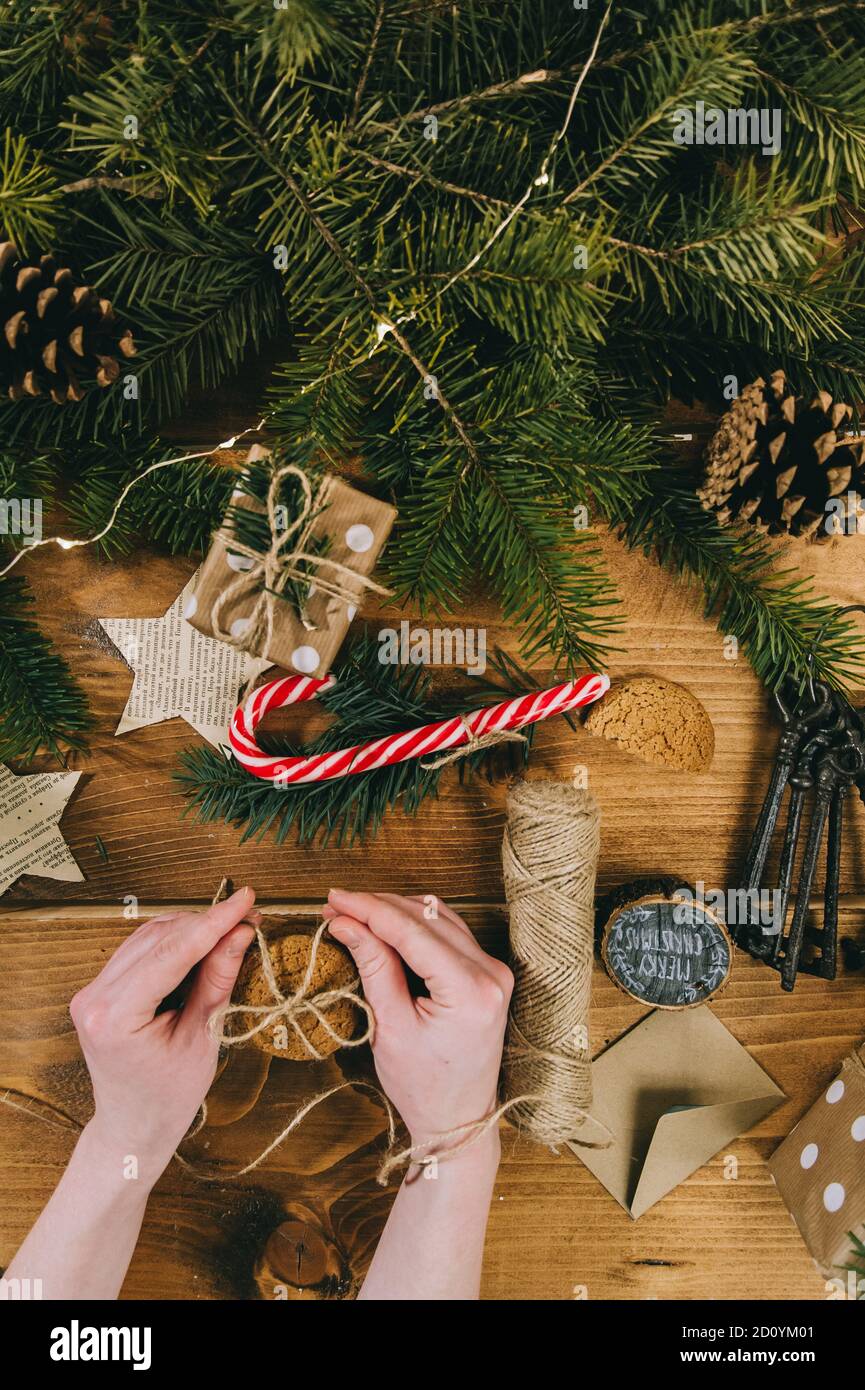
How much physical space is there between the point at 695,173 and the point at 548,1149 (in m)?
1.19

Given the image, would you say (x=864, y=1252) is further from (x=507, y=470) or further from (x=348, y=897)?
(x=507, y=470)

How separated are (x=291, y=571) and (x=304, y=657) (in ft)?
0.35

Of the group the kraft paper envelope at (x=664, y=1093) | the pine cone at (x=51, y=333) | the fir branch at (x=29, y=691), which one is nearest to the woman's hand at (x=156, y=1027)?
the fir branch at (x=29, y=691)

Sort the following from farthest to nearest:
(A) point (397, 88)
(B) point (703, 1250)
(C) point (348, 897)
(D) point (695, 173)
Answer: (B) point (703, 1250) → (C) point (348, 897) → (D) point (695, 173) → (A) point (397, 88)

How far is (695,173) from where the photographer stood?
929 millimetres

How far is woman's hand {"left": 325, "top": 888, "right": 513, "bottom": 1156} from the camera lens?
102cm

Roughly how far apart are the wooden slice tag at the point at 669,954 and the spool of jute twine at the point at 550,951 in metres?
0.05

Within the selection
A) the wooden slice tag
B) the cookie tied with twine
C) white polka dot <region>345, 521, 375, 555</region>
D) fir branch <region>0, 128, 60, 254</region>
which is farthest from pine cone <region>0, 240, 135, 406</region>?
the wooden slice tag

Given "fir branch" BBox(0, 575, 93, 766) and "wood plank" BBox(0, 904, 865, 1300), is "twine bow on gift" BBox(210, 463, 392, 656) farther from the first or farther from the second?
"wood plank" BBox(0, 904, 865, 1300)

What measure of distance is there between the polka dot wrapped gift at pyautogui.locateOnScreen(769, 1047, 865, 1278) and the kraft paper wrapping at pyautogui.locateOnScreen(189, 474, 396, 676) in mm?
834

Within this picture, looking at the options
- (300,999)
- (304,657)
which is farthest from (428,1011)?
(304,657)

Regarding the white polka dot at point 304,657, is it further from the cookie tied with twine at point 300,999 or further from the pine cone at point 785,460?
the pine cone at point 785,460

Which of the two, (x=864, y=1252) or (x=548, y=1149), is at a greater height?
(x=864, y=1252)
